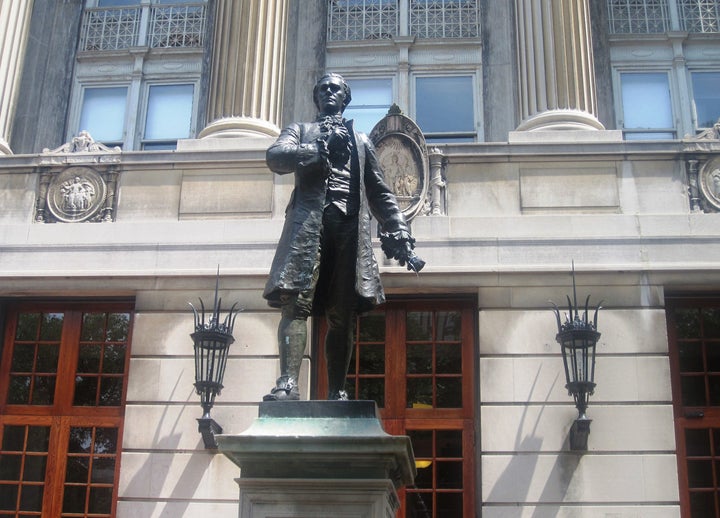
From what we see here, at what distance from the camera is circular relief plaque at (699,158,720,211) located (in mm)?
13414

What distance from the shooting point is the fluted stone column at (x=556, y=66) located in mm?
14211

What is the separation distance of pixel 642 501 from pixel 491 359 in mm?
2692

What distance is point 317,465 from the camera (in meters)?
6.40

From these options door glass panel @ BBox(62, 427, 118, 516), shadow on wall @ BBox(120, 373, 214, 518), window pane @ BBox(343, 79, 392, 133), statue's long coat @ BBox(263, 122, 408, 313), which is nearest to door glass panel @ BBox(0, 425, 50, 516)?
door glass panel @ BBox(62, 427, 118, 516)

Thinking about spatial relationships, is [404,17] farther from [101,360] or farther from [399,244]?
[399,244]

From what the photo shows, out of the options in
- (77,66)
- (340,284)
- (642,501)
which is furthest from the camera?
(77,66)

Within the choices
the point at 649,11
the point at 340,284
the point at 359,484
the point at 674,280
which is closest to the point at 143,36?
the point at 649,11

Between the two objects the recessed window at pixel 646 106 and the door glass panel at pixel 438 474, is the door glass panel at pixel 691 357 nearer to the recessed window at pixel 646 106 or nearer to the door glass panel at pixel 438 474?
the door glass panel at pixel 438 474

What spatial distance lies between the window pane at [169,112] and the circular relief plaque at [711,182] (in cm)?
882

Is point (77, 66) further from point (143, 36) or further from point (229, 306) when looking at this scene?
point (229, 306)

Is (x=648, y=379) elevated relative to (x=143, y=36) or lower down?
lower down

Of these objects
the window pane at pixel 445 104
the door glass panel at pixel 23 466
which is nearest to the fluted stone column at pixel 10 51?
the door glass panel at pixel 23 466

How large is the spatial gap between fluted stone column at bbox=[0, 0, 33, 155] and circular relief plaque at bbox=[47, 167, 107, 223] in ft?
5.93

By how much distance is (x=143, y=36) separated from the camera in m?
17.5
